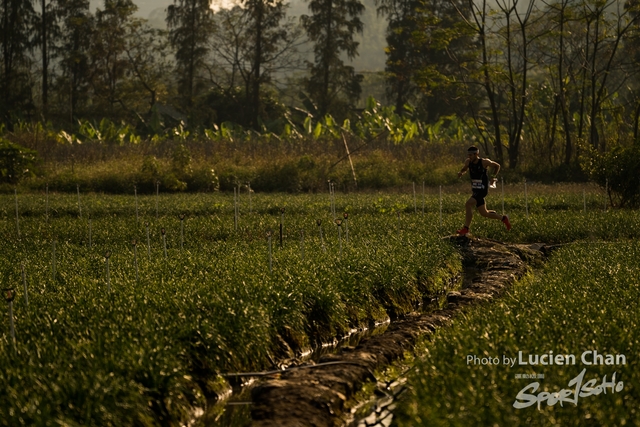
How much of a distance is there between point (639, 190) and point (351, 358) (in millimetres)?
15410

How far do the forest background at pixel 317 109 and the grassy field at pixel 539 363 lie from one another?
13.4m

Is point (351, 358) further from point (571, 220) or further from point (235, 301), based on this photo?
point (571, 220)

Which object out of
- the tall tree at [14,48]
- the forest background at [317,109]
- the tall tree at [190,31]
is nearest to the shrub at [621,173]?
the forest background at [317,109]

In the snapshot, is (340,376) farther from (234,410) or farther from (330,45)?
(330,45)

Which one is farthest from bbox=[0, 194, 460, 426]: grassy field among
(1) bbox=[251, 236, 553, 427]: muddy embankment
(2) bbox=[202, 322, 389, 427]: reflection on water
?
(1) bbox=[251, 236, 553, 427]: muddy embankment

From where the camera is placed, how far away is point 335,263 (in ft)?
41.8

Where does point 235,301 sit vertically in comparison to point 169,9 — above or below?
below

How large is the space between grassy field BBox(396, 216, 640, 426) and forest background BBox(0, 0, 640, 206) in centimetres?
1335

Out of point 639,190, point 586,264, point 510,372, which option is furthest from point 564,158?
point 510,372

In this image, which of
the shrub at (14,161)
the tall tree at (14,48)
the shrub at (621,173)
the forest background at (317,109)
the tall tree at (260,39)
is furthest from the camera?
the tall tree at (260,39)

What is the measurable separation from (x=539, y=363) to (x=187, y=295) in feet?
14.3

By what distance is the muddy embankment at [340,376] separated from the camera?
746 centimetres

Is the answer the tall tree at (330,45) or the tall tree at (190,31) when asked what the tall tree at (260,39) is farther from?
the tall tree at (190,31)

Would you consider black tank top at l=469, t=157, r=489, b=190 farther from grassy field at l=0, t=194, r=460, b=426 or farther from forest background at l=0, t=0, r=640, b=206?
forest background at l=0, t=0, r=640, b=206
